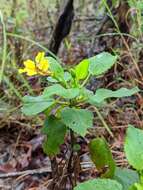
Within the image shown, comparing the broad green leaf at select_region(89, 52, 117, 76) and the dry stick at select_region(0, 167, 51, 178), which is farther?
the dry stick at select_region(0, 167, 51, 178)

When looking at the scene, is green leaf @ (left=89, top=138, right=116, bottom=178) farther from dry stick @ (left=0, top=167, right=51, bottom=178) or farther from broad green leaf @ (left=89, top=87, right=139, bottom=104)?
dry stick @ (left=0, top=167, right=51, bottom=178)

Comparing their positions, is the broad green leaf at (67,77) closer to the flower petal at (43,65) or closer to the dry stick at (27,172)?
the flower petal at (43,65)

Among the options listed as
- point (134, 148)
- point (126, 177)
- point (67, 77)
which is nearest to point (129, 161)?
point (134, 148)

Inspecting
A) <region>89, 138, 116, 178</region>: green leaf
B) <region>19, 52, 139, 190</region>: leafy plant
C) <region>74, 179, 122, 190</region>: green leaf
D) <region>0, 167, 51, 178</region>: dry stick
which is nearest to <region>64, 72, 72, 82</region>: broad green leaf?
<region>19, 52, 139, 190</region>: leafy plant

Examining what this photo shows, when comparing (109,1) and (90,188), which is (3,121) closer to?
(109,1)

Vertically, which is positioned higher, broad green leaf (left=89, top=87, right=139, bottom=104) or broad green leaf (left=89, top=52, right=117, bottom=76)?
broad green leaf (left=89, top=52, right=117, bottom=76)

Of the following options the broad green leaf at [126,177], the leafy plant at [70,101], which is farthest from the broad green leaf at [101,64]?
the broad green leaf at [126,177]

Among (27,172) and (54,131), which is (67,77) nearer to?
(54,131)

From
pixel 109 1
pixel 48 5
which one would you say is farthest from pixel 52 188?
pixel 48 5
